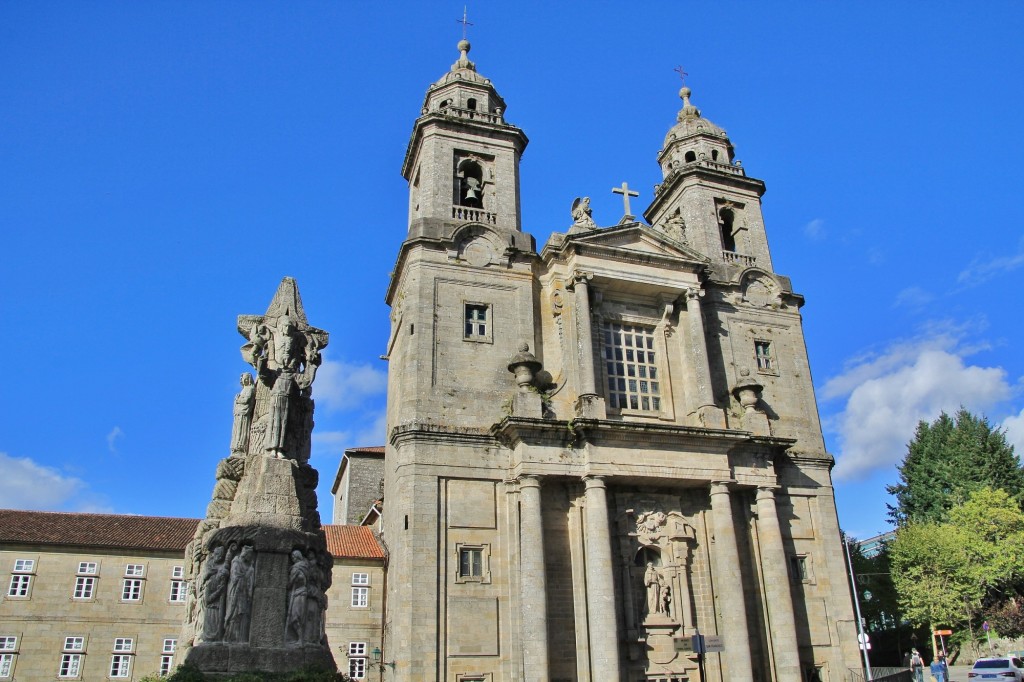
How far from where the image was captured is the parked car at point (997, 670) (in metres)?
21.8

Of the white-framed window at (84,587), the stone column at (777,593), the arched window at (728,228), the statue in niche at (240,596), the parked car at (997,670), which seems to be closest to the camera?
the statue in niche at (240,596)

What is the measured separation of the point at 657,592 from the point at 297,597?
14.9m

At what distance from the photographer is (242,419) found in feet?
35.0

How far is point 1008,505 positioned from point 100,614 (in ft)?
115

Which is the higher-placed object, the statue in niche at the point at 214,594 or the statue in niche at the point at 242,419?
the statue in niche at the point at 242,419

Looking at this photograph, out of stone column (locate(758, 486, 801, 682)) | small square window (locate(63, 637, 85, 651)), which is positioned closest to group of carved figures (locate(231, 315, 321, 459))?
stone column (locate(758, 486, 801, 682))

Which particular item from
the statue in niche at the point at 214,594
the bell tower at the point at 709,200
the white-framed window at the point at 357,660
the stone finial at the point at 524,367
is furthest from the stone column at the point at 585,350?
the statue in niche at the point at 214,594

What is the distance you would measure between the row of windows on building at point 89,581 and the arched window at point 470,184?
1558cm

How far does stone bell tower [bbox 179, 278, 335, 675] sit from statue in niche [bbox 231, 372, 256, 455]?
0.01 metres

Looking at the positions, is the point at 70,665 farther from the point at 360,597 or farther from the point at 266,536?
the point at 266,536

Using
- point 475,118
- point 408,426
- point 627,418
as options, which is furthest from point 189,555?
point 475,118

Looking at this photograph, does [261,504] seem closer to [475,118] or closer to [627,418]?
[627,418]

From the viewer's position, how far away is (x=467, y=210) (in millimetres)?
26469

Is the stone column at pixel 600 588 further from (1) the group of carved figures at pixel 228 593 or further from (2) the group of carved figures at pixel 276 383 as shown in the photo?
(1) the group of carved figures at pixel 228 593
